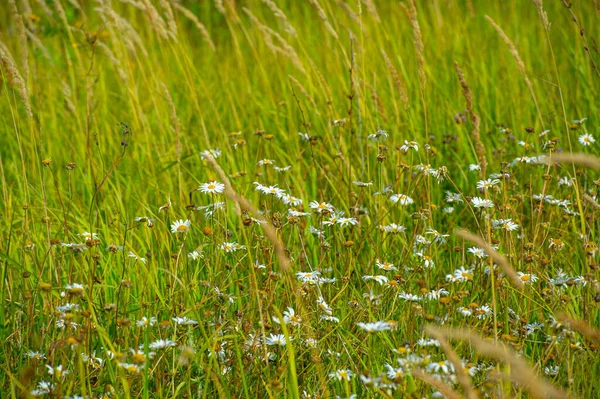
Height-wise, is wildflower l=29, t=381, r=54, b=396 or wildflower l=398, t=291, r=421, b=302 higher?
wildflower l=29, t=381, r=54, b=396

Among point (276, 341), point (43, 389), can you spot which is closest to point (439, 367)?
point (276, 341)

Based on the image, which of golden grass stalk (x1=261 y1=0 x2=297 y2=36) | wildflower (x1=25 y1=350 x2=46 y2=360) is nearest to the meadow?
wildflower (x1=25 y1=350 x2=46 y2=360)

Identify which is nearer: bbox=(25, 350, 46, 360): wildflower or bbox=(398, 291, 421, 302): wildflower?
bbox=(25, 350, 46, 360): wildflower

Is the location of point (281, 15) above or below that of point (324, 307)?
above

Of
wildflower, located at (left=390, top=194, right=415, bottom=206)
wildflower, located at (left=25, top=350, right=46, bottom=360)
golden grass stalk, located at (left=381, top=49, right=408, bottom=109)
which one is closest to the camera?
wildflower, located at (left=25, top=350, right=46, bottom=360)

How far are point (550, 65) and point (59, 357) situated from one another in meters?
3.08

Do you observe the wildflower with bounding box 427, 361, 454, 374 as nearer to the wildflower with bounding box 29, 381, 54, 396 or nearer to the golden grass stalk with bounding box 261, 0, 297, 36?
the wildflower with bounding box 29, 381, 54, 396

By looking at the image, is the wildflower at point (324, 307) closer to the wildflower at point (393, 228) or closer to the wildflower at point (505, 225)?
the wildflower at point (393, 228)

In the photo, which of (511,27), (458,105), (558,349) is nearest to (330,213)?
(558,349)

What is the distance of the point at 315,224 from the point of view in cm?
271

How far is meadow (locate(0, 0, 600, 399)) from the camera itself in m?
1.73

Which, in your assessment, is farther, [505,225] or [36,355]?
[505,225]

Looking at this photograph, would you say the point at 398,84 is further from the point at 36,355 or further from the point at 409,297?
the point at 36,355

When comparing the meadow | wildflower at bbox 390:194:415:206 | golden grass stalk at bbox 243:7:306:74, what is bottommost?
the meadow
